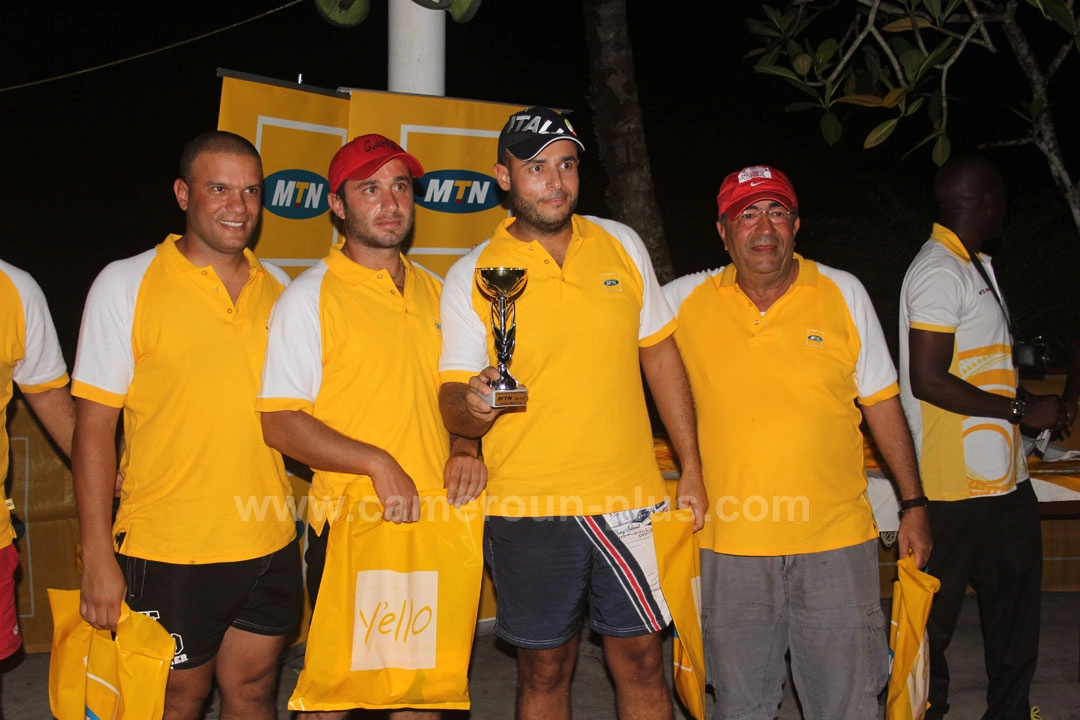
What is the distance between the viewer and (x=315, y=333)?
11.5 ft

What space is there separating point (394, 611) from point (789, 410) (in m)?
1.56

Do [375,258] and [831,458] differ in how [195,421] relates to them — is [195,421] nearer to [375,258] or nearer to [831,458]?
[375,258]

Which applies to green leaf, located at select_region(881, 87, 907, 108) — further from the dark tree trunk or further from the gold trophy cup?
the dark tree trunk

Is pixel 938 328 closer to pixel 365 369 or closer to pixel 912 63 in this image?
pixel 912 63

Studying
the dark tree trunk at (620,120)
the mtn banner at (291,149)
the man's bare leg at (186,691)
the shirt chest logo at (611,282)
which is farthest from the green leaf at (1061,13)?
the dark tree trunk at (620,120)

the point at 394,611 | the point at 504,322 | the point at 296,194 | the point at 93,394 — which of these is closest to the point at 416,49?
the point at 296,194

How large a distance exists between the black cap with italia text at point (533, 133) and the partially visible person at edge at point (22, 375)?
1.73 m

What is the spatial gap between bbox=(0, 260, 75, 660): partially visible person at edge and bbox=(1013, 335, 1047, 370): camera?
3.90m

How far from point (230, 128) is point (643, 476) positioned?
2422mm

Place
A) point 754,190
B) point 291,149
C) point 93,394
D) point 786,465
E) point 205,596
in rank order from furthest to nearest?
point 291,149, point 754,190, point 786,465, point 205,596, point 93,394

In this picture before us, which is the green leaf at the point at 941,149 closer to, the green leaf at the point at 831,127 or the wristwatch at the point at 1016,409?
the green leaf at the point at 831,127

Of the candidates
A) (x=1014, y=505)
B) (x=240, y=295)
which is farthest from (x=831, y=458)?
(x=240, y=295)

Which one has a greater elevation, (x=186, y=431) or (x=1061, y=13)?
(x=1061, y=13)

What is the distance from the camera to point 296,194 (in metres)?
4.96
